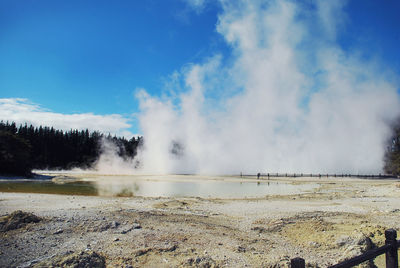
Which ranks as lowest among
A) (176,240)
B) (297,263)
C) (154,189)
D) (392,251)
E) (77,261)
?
(154,189)

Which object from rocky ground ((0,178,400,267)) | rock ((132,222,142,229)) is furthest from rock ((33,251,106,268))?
rock ((132,222,142,229))

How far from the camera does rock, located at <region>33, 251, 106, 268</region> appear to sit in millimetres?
7973

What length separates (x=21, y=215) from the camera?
42.5 feet

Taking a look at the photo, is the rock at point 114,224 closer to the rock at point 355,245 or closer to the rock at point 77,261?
the rock at point 77,261

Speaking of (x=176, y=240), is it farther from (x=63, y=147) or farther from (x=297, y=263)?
(x=63, y=147)

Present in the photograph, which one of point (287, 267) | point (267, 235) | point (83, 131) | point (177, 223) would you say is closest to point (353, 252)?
point (287, 267)

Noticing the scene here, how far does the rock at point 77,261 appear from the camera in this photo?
26.2ft

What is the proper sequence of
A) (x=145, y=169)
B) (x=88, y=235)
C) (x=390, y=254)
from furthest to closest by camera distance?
(x=145, y=169) → (x=88, y=235) → (x=390, y=254)

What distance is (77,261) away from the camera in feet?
26.6

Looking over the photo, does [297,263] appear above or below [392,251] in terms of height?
above

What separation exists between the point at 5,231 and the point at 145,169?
302 feet

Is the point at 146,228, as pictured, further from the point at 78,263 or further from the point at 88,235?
the point at 78,263

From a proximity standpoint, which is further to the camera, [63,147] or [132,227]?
[63,147]

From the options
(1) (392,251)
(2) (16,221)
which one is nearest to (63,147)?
(2) (16,221)
